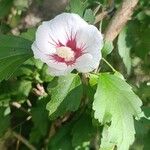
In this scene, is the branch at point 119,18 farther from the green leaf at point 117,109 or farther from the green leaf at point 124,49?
the green leaf at point 117,109

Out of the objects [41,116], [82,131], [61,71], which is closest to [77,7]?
[61,71]

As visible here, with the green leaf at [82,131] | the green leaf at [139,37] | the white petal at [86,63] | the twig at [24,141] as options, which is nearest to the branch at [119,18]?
the green leaf at [139,37]

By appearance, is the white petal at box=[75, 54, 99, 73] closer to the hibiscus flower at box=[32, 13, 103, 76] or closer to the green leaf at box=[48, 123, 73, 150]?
the hibiscus flower at box=[32, 13, 103, 76]

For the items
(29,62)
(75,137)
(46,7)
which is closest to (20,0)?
(46,7)

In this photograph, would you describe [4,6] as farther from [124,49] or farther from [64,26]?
[64,26]

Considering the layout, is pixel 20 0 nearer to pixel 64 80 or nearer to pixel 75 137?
pixel 75 137

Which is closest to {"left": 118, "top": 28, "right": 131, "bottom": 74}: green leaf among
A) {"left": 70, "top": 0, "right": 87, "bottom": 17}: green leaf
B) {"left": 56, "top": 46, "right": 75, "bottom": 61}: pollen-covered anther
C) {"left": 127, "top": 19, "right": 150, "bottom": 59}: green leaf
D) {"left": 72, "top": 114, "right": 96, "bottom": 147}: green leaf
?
{"left": 127, "top": 19, "right": 150, "bottom": 59}: green leaf
